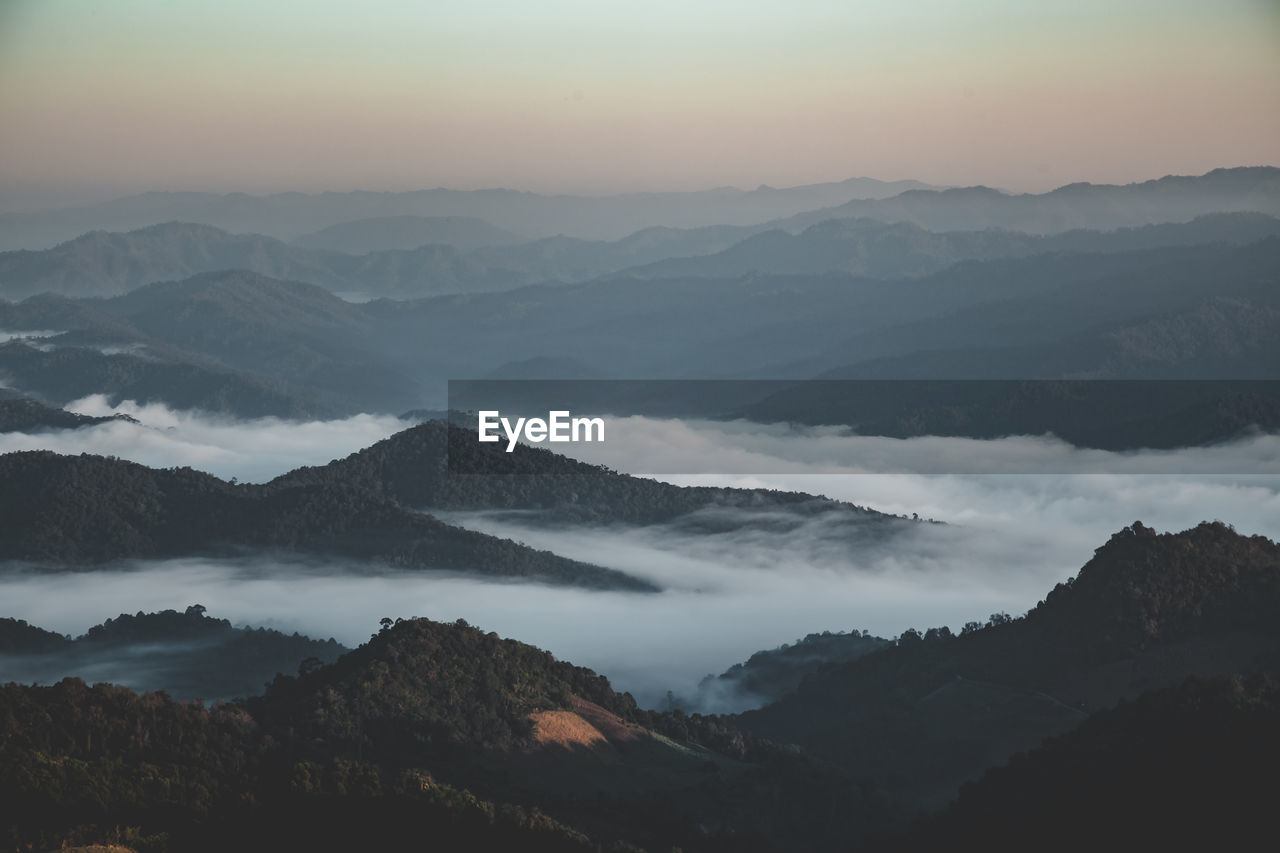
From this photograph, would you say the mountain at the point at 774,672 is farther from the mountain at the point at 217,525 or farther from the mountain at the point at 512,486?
the mountain at the point at 512,486

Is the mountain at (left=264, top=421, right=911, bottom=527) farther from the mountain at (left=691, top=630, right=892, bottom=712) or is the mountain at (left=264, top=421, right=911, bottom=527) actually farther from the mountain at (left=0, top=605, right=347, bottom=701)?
the mountain at (left=691, top=630, right=892, bottom=712)

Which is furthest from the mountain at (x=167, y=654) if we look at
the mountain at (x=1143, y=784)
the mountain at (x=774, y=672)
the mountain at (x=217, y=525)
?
the mountain at (x=1143, y=784)

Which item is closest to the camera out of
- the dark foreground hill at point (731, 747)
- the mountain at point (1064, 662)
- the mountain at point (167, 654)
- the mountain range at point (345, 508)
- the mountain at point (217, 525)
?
the dark foreground hill at point (731, 747)

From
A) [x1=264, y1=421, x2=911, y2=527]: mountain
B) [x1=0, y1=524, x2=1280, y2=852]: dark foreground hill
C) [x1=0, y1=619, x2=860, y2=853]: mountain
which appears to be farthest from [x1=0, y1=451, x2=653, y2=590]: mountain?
[x1=0, y1=619, x2=860, y2=853]: mountain

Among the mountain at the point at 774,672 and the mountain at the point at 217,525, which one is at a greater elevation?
the mountain at the point at 217,525

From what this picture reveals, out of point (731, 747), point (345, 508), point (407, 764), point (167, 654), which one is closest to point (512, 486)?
point (345, 508)

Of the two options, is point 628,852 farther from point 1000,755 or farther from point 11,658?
point 11,658
